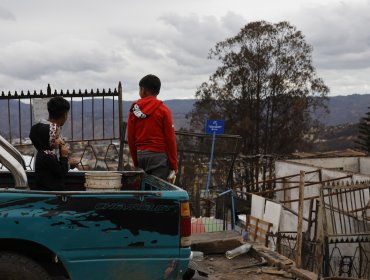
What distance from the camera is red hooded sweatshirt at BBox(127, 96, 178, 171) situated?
5.58 m

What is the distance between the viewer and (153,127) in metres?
5.64

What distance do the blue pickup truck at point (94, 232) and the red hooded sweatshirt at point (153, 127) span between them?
1.65 meters

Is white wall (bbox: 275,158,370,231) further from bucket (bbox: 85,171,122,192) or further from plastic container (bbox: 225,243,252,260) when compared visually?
bucket (bbox: 85,171,122,192)

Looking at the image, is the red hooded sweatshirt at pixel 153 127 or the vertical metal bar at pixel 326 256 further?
the vertical metal bar at pixel 326 256

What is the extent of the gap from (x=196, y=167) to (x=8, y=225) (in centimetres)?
906

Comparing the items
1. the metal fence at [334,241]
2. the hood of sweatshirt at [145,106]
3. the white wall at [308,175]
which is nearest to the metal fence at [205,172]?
the metal fence at [334,241]

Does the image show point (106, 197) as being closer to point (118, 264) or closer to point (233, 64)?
point (118, 264)

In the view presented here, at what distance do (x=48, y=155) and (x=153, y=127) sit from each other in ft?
4.82

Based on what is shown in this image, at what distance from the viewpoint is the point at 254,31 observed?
36906mm

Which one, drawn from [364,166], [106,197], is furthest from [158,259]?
[364,166]

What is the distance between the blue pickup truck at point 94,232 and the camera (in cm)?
376

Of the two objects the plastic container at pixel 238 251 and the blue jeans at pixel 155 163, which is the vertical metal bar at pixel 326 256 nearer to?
the plastic container at pixel 238 251

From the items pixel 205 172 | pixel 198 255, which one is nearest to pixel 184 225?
pixel 198 255

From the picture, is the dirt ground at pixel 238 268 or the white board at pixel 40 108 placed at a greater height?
the white board at pixel 40 108
